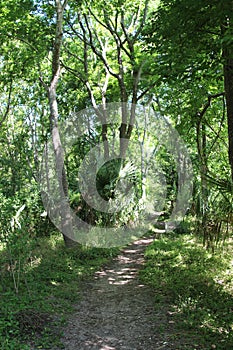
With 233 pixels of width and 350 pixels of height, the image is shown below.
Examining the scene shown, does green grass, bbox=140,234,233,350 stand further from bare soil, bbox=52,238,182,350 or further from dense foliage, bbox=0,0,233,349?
dense foliage, bbox=0,0,233,349

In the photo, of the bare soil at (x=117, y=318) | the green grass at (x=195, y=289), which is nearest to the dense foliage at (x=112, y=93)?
the green grass at (x=195, y=289)

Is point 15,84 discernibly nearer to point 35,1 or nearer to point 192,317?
point 35,1

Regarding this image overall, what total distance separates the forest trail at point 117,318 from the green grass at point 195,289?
0.71ft

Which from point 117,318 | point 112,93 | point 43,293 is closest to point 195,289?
point 117,318

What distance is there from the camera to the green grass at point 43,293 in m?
4.69

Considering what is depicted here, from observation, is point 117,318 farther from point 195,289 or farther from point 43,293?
point 195,289

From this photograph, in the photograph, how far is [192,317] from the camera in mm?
5234

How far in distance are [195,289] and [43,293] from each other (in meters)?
2.73

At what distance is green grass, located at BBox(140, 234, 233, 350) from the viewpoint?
15.6ft

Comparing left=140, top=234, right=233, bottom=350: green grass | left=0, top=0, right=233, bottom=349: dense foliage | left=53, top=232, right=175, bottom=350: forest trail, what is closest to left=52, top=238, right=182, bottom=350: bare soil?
left=53, top=232, right=175, bottom=350: forest trail

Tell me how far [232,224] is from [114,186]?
6184mm

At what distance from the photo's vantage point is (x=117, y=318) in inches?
222

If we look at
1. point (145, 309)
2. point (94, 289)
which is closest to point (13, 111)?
point (94, 289)

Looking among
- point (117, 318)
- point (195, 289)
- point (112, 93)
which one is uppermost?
point (112, 93)
